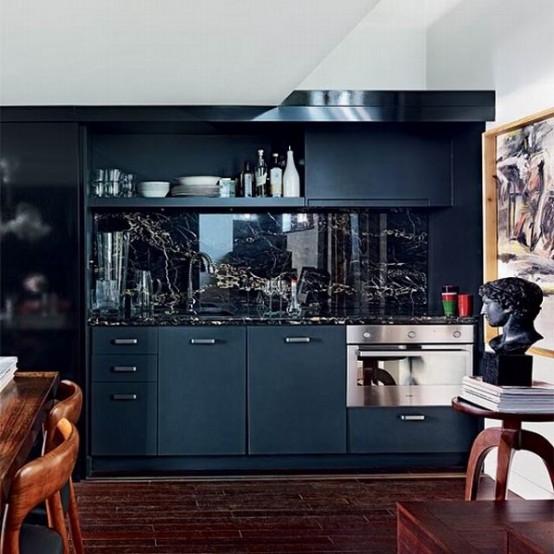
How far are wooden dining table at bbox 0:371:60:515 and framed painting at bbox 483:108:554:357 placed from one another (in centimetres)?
242

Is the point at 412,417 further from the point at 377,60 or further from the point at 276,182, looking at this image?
the point at 377,60

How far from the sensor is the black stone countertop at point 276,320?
16.4 feet

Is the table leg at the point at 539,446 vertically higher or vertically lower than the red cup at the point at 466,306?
lower

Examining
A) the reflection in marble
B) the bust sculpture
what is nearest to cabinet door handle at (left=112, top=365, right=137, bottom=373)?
the reflection in marble

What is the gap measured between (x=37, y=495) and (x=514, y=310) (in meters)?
1.84

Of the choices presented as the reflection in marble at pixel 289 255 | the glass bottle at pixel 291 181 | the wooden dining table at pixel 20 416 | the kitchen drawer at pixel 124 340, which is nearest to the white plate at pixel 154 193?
the reflection in marble at pixel 289 255

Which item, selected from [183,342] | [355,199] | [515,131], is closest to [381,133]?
[355,199]

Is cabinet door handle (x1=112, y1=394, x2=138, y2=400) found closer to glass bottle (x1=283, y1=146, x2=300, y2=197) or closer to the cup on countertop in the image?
glass bottle (x1=283, y1=146, x2=300, y2=197)

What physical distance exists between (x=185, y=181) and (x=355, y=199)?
1.06m

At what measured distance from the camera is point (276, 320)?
5.02 m

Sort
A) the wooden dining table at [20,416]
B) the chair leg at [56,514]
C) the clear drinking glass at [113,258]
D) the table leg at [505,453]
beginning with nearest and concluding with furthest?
the wooden dining table at [20,416]
the chair leg at [56,514]
the table leg at [505,453]
the clear drinking glass at [113,258]

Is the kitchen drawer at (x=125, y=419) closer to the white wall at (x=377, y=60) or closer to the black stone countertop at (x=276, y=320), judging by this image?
the black stone countertop at (x=276, y=320)

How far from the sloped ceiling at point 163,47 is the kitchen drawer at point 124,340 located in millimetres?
1297

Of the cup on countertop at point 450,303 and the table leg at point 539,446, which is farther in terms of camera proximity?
the cup on countertop at point 450,303
